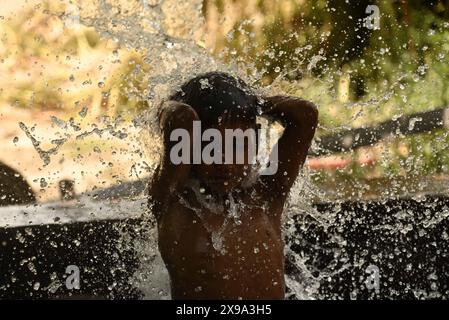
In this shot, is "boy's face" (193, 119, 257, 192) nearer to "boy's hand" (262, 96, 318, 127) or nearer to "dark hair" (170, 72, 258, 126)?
"dark hair" (170, 72, 258, 126)

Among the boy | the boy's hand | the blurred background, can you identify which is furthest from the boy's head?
the blurred background

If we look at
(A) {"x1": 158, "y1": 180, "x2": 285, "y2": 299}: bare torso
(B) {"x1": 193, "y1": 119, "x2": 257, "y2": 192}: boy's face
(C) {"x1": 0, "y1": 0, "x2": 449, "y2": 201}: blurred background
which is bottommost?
(A) {"x1": 158, "y1": 180, "x2": 285, "y2": 299}: bare torso

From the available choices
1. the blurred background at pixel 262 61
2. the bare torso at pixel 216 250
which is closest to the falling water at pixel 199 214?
the bare torso at pixel 216 250

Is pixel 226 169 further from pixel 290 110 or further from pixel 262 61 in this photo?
pixel 262 61

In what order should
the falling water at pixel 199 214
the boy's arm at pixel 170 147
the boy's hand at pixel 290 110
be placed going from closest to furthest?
the boy's arm at pixel 170 147, the boy's hand at pixel 290 110, the falling water at pixel 199 214

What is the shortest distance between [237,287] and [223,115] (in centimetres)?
48

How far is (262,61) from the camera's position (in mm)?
5250

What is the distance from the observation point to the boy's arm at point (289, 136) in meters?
2.23

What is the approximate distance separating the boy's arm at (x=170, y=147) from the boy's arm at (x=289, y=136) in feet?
0.98

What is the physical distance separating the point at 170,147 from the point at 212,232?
26 cm

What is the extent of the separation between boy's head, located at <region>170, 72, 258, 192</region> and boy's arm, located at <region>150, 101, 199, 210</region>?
0.04 meters

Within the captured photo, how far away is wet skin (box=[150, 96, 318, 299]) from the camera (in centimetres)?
205

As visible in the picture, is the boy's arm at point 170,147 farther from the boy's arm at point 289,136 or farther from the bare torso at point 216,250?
the boy's arm at point 289,136

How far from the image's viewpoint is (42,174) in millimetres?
4863
